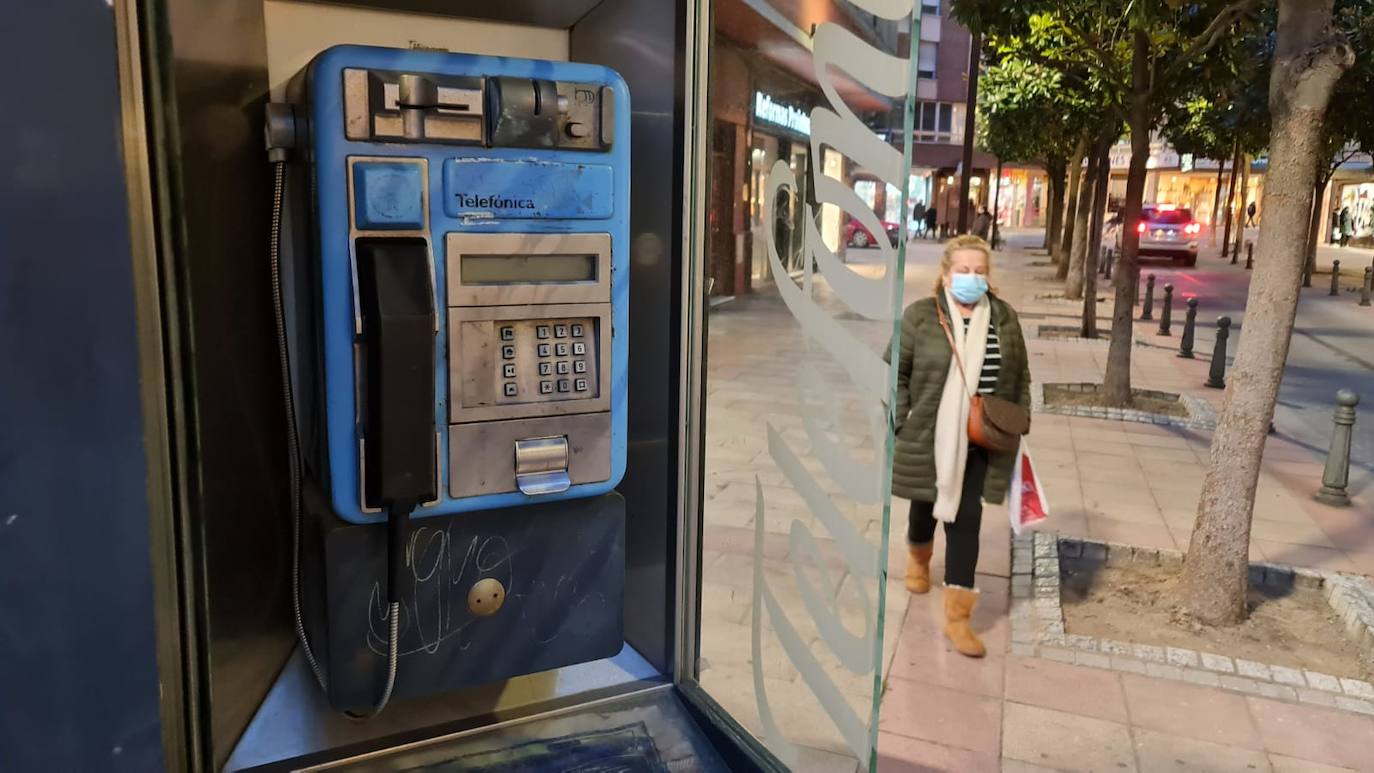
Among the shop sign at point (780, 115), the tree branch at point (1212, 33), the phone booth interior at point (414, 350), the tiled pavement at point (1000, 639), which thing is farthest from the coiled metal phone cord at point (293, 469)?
the tree branch at point (1212, 33)

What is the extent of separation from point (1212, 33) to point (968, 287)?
15.6 ft

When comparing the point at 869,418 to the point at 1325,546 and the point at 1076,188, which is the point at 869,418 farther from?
the point at 1076,188

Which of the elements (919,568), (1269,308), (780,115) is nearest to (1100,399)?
(1269,308)

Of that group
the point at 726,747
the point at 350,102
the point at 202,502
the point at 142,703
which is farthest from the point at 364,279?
the point at 726,747

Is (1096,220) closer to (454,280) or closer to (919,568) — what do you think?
(919,568)

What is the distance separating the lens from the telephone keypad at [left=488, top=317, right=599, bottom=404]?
1866 mm

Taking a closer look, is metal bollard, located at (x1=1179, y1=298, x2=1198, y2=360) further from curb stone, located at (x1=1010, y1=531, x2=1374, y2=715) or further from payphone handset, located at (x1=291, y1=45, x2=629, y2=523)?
payphone handset, located at (x1=291, y1=45, x2=629, y2=523)

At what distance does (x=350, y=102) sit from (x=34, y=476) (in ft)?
2.47

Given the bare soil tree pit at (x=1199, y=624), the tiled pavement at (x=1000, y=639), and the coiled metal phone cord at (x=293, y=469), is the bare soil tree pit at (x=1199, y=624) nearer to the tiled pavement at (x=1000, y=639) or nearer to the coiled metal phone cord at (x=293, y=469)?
the tiled pavement at (x=1000, y=639)

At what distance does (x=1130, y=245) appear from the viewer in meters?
7.91

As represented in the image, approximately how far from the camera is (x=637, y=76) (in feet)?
7.16

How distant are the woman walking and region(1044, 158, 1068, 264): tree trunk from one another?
18040mm

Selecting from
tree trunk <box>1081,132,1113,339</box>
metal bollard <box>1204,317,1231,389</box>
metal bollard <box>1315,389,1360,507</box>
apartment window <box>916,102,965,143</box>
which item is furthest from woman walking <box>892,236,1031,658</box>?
apartment window <box>916,102,965,143</box>

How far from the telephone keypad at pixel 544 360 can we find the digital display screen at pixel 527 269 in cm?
8
